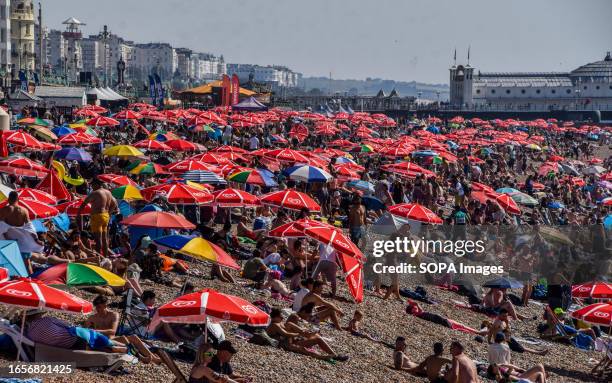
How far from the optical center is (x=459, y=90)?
116125mm

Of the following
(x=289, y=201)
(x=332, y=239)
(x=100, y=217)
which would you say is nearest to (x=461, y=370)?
(x=332, y=239)

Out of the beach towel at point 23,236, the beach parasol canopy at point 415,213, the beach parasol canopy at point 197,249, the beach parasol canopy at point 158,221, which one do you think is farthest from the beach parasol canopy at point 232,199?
the beach towel at point 23,236

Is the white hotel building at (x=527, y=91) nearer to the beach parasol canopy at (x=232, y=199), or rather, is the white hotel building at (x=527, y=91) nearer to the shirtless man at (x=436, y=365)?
the beach parasol canopy at (x=232, y=199)

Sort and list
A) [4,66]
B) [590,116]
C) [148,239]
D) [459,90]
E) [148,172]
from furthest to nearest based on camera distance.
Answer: [459,90] → [590,116] → [4,66] → [148,172] → [148,239]

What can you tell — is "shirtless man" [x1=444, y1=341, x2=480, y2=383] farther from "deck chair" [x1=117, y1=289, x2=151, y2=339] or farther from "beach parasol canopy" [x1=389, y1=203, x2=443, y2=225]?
"beach parasol canopy" [x1=389, y1=203, x2=443, y2=225]

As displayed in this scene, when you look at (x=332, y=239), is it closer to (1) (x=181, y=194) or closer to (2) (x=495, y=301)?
(1) (x=181, y=194)

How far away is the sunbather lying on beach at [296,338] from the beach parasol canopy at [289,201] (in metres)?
4.79

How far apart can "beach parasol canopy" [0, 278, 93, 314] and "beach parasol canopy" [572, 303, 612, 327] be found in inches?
280

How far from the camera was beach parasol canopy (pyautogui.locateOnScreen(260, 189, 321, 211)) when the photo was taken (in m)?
16.0

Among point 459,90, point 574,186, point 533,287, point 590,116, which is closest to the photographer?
point 533,287

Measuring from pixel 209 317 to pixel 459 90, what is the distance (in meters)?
109

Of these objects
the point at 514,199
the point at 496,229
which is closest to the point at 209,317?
the point at 496,229

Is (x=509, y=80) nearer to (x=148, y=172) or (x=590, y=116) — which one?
(x=590, y=116)

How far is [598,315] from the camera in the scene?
43.3 feet
